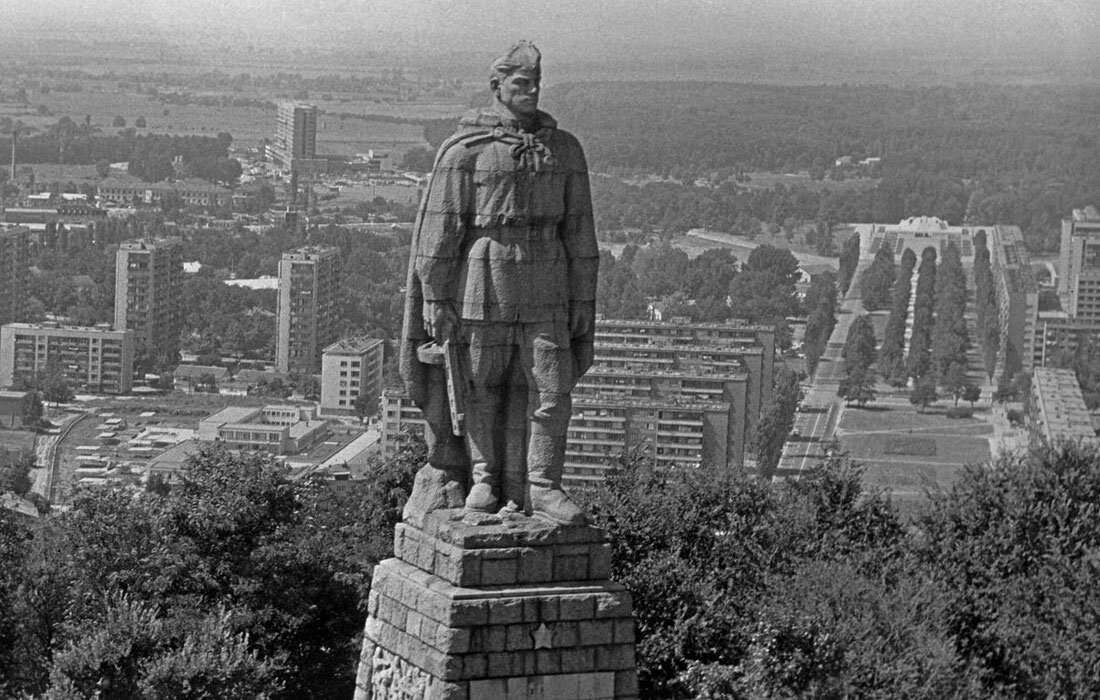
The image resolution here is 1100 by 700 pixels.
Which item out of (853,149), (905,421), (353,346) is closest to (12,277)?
(353,346)

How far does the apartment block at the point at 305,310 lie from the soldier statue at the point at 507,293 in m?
117

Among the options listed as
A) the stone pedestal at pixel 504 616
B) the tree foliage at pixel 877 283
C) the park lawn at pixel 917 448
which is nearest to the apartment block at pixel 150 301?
the tree foliage at pixel 877 283

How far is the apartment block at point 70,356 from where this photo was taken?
12706 cm

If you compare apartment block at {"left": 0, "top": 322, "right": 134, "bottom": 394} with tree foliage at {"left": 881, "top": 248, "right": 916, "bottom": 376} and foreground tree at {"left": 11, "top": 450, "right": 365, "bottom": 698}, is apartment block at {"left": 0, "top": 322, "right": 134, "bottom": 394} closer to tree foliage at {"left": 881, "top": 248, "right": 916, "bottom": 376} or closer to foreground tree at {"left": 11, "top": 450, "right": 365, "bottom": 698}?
tree foliage at {"left": 881, "top": 248, "right": 916, "bottom": 376}

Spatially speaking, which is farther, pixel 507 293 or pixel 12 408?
pixel 12 408

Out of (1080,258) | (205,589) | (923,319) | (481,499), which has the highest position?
(481,499)

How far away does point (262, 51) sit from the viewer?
197 metres

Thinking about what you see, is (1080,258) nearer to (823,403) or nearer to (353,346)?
(823,403)

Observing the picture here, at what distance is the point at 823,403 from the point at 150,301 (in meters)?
43.7

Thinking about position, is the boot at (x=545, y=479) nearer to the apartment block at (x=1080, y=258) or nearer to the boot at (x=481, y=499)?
the boot at (x=481, y=499)

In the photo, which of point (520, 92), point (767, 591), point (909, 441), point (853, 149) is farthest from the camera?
point (853, 149)

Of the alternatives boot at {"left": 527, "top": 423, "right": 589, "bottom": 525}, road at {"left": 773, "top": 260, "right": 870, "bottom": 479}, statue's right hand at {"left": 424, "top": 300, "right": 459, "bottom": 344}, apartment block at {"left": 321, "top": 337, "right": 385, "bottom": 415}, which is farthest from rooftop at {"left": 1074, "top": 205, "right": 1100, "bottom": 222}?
statue's right hand at {"left": 424, "top": 300, "right": 459, "bottom": 344}

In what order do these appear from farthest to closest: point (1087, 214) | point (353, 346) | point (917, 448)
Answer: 1. point (1087, 214)
2. point (353, 346)
3. point (917, 448)

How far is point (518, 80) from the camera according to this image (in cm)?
1329
